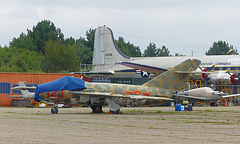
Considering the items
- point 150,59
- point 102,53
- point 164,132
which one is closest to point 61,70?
point 102,53

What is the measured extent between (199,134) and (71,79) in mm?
15492

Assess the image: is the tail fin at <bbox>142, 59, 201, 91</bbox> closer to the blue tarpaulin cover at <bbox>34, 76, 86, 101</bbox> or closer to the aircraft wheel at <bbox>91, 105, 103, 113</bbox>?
the aircraft wheel at <bbox>91, 105, 103, 113</bbox>

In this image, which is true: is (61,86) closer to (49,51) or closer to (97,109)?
(97,109)

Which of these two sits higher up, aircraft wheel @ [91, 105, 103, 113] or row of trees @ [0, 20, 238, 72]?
row of trees @ [0, 20, 238, 72]

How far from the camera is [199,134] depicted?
54.3 ft

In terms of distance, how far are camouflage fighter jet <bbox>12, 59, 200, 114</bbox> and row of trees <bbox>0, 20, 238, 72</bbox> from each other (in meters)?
39.2

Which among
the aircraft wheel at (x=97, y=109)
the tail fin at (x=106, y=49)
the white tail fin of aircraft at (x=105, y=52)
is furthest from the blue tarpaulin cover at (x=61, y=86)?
the tail fin at (x=106, y=49)

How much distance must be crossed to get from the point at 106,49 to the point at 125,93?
114 ft

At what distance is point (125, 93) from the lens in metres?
30.2

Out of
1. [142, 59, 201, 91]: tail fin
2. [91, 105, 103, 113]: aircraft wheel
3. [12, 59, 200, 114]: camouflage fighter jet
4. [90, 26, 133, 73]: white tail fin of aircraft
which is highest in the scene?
[90, 26, 133, 73]: white tail fin of aircraft

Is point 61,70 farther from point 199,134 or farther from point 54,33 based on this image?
point 199,134

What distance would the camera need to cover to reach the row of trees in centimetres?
9717

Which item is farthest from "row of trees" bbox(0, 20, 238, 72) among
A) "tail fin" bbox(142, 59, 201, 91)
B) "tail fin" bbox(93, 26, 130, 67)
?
"tail fin" bbox(142, 59, 201, 91)

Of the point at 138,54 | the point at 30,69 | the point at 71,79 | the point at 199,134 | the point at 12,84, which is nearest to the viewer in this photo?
the point at 199,134
